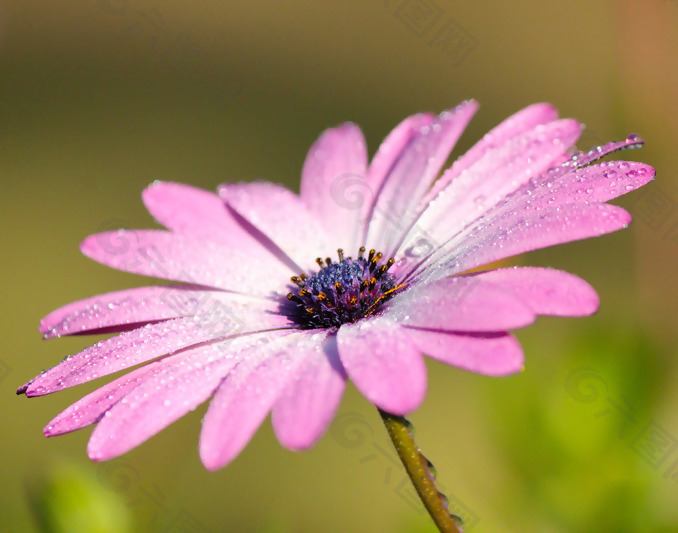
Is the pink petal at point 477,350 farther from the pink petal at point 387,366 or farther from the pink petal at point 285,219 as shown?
the pink petal at point 285,219

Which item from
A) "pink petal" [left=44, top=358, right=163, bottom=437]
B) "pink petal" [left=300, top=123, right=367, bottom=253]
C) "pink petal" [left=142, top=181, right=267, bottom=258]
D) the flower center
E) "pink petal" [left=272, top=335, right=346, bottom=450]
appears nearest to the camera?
"pink petal" [left=272, top=335, right=346, bottom=450]

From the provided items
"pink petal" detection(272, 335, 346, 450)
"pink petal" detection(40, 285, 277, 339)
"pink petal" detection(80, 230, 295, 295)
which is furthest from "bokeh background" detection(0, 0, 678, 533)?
"pink petal" detection(272, 335, 346, 450)

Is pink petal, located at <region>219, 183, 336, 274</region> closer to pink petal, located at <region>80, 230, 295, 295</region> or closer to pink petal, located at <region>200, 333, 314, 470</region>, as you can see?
pink petal, located at <region>80, 230, 295, 295</region>

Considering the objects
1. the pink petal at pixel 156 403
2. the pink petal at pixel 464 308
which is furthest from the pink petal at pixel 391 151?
the pink petal at pixel 156 403

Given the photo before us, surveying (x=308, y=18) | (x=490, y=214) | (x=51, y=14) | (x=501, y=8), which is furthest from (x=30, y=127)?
(x=490, y=214)

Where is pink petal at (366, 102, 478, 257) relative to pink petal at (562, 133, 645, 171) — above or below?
above

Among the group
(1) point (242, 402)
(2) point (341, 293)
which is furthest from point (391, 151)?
(1) point (242, 402)

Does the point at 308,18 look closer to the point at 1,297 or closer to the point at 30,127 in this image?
the point at 30,127
